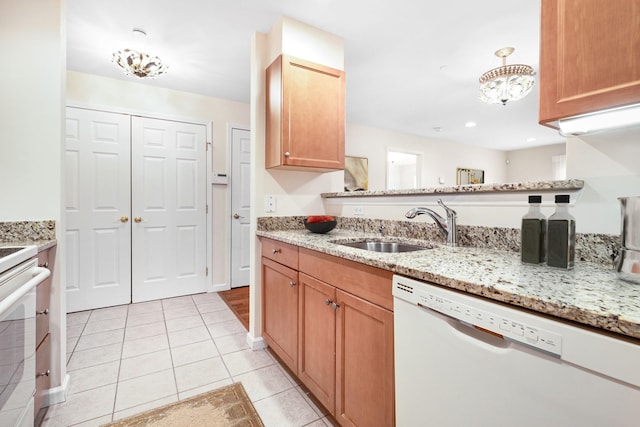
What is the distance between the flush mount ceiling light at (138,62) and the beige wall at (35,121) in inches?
30.0

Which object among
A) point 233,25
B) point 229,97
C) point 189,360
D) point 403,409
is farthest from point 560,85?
point 229,97

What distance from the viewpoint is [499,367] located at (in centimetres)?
69

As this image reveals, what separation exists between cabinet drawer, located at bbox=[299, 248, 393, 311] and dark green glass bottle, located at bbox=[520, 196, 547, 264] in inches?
19.3

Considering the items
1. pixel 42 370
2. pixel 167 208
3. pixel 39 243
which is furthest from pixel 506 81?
pixel 42 370

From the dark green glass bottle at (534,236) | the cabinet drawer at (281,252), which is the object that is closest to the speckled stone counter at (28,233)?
the cabinet drawer at (281,252)

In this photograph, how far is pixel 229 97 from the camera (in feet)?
11.5

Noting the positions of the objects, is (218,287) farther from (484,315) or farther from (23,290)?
(484,315)

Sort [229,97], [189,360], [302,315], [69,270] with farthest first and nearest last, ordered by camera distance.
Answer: [229,97]
[69,270]
[189,360]
[302,315]

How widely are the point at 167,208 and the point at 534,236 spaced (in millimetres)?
3367

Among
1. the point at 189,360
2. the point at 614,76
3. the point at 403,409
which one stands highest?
the point at 614,76

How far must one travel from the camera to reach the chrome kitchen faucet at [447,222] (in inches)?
57.1

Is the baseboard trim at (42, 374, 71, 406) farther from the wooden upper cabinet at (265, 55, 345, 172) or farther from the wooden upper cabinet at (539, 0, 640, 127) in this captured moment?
the wooden upper cabinet at (539, 0, 640, 127)

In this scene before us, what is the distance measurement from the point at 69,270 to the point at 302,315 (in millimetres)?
2679

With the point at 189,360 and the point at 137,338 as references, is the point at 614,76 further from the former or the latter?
the point at 137,338
